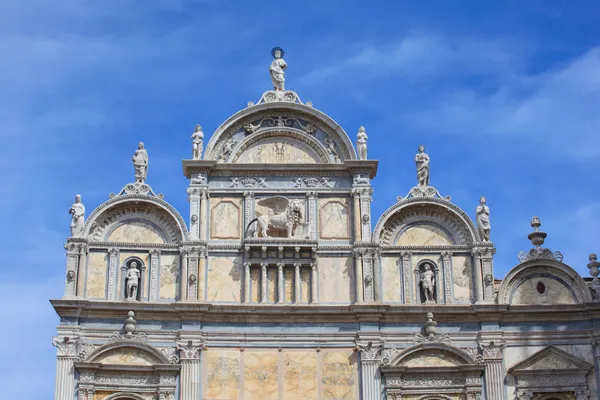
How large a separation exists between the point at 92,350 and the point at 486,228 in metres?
10.4

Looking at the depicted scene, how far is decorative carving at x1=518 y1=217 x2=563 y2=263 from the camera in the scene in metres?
30.2

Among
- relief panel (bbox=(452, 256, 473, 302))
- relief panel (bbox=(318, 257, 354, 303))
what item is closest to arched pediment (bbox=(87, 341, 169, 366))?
relief panel (bbox=(318, 257, 354, 303))

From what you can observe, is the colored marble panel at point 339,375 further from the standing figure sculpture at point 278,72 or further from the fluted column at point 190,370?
the standing figure sculpture at point 278,72

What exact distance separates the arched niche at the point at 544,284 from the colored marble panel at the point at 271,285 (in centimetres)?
580

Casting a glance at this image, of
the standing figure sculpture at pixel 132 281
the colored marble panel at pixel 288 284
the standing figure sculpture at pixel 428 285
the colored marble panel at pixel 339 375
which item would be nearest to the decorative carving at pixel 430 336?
the standing figure sculpture at pixel 428 285

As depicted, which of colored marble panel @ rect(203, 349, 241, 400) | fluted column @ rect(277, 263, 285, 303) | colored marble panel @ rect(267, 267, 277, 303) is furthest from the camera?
colored marble panel @ rect(267, 267, 277, 303)

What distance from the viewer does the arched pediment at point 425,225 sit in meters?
30.6

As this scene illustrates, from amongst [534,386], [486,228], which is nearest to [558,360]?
[534,386]

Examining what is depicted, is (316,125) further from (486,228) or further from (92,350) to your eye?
(92,350)

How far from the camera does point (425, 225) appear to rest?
101ft

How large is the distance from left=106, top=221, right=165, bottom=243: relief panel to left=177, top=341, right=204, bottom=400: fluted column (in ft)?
10.1

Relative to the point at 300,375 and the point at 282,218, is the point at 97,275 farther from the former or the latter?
the point at 300,375

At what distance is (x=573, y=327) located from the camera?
2970 centimetres

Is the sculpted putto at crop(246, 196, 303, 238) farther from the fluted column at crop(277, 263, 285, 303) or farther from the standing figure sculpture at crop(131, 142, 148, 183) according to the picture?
the standing figure sculpture at crop(131, 142, 148, 183)
